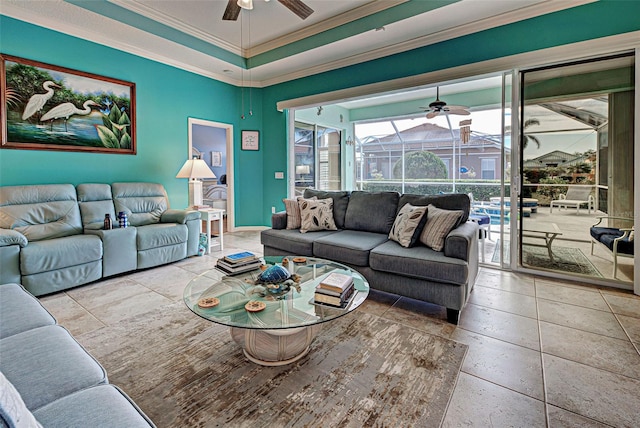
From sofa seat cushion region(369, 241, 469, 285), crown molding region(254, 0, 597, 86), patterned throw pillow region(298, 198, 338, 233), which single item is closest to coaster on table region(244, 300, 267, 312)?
sofa seat cushion region(369, 241, 469, 285)

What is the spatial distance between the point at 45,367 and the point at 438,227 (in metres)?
2.60

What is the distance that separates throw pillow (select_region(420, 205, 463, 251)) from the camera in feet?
8.74

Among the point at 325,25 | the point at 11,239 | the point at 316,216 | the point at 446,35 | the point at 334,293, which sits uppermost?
the point at 325,25

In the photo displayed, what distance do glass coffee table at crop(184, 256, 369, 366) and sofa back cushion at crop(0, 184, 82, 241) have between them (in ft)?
7.50

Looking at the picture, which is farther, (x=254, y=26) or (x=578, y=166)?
(x=254, y=26)

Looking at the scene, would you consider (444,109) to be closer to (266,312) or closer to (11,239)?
(266,312)

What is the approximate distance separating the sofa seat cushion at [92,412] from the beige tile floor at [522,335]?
131 centimetres

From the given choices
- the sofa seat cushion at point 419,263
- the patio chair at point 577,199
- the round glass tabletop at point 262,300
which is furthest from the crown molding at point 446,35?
the round glass tabletop at point 262,300

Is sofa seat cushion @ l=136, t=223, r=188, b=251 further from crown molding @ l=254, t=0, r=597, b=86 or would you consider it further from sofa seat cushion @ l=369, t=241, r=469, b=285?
crown molding @ l=254, t=0, r=597, b=86

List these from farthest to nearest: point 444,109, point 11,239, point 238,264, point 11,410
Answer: point 444,109 < point 11,239 < point 238,264 < point 11,410

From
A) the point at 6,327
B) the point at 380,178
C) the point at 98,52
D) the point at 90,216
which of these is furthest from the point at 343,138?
the point at 6,327

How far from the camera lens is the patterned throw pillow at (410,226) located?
9.23 ft

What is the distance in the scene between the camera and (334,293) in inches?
71.0

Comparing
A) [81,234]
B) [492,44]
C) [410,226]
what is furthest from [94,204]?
[492,44]
